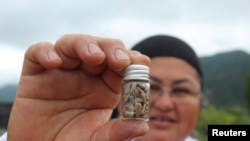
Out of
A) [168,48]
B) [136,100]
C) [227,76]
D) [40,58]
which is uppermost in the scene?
[227,76]

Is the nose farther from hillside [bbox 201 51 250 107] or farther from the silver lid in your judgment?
hillside [bbox 201 51 250 107]

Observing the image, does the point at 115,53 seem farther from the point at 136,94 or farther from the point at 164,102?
the point at 164,102

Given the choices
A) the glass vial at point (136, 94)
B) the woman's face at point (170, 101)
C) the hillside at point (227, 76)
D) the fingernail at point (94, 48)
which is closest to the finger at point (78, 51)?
the fingernail at point (94, 48)

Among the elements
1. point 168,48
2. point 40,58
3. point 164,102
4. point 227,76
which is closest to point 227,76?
point 227,76

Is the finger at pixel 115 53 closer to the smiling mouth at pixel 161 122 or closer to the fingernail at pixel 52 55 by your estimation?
the fingernail at pixel 52 55

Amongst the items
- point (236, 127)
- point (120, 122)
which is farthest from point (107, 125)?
point (236, 127)

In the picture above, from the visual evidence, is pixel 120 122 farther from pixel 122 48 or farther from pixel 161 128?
pixel 161 128

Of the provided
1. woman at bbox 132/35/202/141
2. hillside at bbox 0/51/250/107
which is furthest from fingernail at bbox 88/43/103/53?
hillside at bbox 0/51/250/107

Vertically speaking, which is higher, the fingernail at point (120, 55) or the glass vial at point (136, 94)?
A: the fingernail at point (120, 55)
